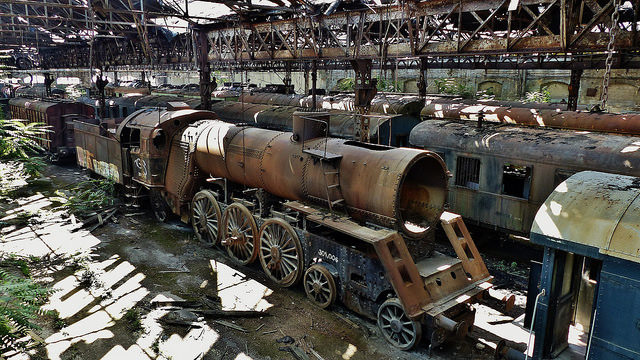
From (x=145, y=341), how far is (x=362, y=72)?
796cm

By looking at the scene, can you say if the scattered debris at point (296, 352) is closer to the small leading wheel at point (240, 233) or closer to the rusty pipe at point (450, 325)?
the rusty pipe at point (450, 325)

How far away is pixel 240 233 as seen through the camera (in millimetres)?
9453

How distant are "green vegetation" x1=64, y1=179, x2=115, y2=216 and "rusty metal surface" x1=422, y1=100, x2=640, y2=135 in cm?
1102

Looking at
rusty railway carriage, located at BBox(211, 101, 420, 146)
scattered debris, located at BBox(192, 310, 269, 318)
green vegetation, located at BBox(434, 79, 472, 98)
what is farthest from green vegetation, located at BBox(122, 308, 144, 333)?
green vegetation, located at BBox(434, 79, 472, 98)

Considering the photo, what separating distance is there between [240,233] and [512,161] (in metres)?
6.50

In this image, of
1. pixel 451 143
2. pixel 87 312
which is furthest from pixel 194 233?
pixel 451 143

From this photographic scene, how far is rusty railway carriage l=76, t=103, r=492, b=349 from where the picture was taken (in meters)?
6.50

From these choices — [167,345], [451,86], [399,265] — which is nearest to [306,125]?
[399,265]

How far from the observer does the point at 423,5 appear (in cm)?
989

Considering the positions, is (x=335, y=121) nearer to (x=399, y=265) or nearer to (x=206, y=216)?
(x=206, y=216)

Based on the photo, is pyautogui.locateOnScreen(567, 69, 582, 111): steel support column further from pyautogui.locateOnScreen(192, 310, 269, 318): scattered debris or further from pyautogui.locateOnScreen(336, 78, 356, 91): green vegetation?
pyautogui.locateOnScreen(336, 78, 356, 91): green vegetation

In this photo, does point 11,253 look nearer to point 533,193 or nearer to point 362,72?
point 362,72

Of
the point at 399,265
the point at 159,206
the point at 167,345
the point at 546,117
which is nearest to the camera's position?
the point at 399,265

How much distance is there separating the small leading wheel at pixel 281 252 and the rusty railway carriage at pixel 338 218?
24mm
